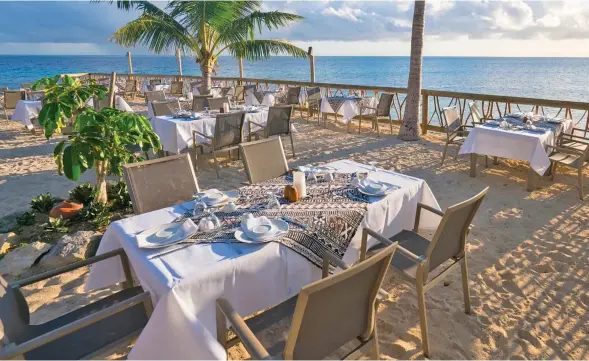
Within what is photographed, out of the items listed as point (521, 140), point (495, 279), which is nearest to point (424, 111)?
point (521, 140)

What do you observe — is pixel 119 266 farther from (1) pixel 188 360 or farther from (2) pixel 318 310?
(2) pixel 318 310

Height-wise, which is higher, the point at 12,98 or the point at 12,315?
the point at 12,98

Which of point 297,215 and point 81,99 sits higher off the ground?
point 81,99

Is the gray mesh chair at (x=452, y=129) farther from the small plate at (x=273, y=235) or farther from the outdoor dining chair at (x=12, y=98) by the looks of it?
the outdoor dining chair at (x=12, y=98)

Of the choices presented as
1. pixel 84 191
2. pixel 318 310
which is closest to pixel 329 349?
pixel 318 310

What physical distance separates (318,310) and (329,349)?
0.27 metres

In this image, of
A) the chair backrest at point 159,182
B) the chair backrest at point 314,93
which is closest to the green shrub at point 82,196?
the chair backrest at point 159,182

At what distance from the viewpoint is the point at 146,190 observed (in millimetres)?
2555

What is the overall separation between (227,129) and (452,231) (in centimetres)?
373

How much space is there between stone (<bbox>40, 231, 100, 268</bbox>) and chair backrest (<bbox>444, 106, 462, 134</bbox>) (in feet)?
16.1

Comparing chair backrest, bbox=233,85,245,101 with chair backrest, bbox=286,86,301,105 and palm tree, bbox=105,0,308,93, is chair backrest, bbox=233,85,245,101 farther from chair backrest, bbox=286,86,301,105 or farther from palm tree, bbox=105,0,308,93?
chair backrest, bbox=286,86,301,105

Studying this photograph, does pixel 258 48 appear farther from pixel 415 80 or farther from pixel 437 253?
pixel 437 253

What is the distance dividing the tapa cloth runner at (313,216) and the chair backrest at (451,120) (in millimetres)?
3600

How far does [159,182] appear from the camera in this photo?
262 centimetres
